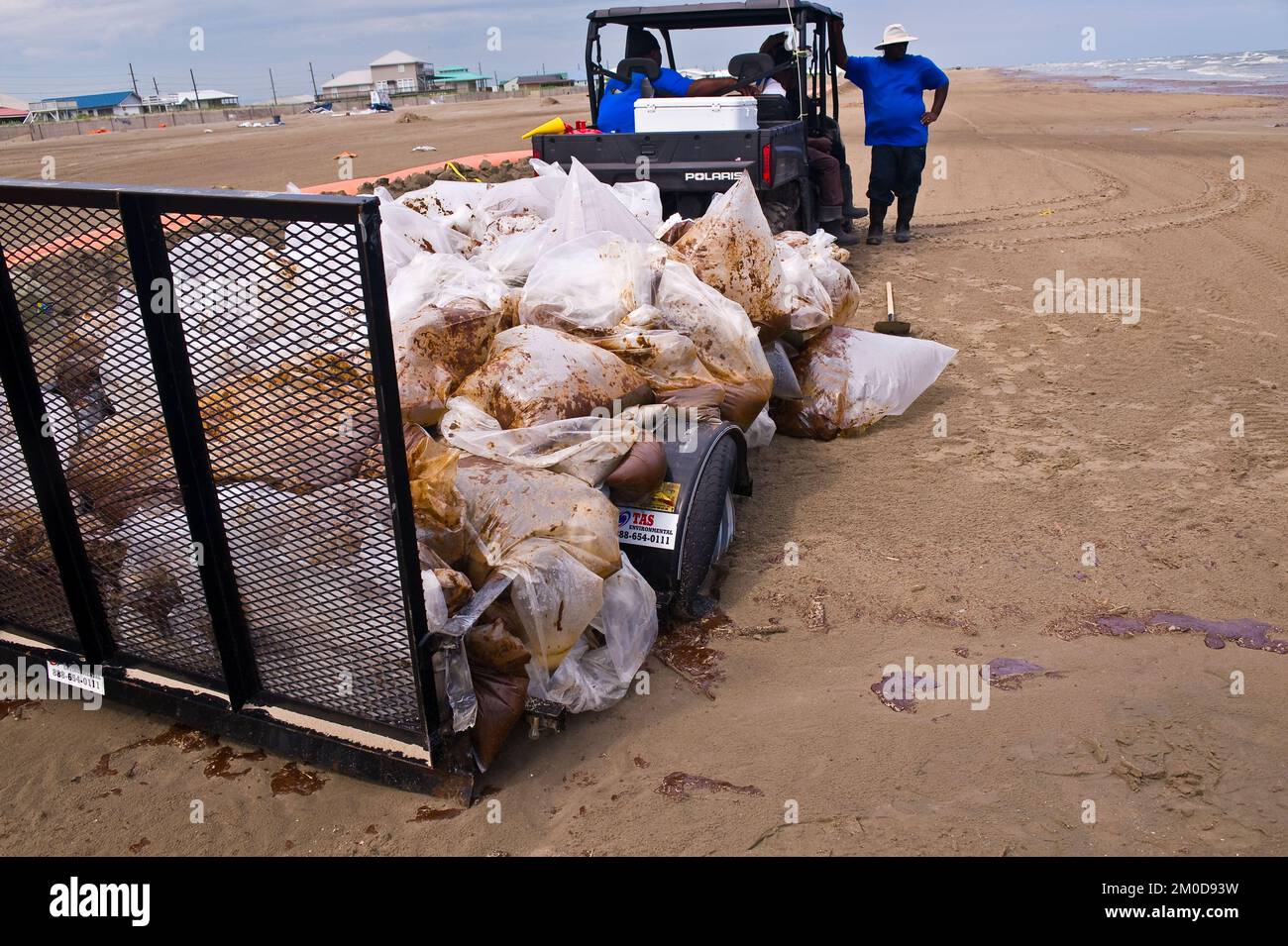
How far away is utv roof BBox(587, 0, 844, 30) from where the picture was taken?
661 centimetres

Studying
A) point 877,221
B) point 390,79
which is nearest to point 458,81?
point 390,79

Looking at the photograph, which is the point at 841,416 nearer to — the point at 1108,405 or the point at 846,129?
the point at 1108,405

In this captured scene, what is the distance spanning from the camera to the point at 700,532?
2697 mm

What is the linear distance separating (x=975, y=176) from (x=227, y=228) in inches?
456

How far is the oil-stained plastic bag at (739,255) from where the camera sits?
3.62 meters

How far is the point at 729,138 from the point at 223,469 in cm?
449

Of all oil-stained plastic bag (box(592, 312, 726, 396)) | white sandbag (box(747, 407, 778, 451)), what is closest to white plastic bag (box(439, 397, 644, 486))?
oil-stained plastic bag (box(592, 312, 726, 396))

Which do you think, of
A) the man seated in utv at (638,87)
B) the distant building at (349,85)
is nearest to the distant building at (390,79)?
the distant building at (349,85)

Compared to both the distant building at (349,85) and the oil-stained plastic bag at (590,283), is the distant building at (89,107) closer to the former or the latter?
the distant building at (349,85)

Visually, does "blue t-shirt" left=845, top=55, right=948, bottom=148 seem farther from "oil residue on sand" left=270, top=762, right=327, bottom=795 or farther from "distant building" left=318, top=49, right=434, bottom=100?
"distant building" left=318, top=49, right=434, bottom=100

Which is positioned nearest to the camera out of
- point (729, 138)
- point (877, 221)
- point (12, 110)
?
point (729, 138)

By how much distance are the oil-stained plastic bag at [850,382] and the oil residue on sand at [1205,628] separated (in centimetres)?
158

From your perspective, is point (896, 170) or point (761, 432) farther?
point (896, 170)

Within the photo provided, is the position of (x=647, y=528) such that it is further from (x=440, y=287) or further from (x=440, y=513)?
(x=440, y=287)
